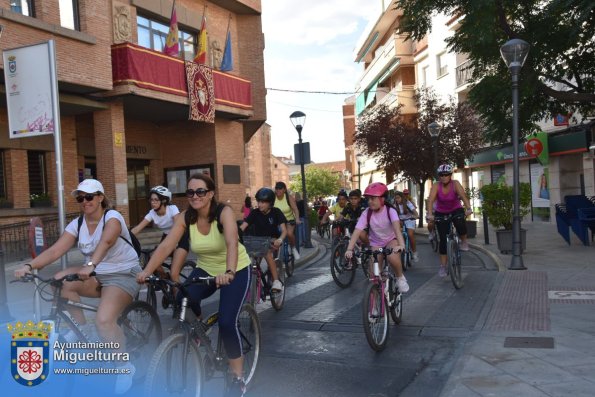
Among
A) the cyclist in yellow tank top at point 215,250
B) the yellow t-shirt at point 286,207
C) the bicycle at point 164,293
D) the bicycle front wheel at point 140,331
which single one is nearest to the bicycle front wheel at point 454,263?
the yellow t-shirt at point 286,207

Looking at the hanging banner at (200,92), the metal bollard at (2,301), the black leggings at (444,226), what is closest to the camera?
the metal bollard at (2,301)

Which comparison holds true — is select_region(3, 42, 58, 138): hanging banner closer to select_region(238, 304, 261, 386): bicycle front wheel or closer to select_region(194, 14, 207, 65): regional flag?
select_region(238, 304, 261, 386): bicycle front wheel

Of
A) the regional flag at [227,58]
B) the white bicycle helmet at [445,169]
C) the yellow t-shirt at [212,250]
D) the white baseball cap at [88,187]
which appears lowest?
the yellow t-shirt at [212,250]

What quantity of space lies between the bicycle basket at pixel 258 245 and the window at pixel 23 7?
35.8 ft

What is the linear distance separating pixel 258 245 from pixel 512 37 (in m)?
9.52

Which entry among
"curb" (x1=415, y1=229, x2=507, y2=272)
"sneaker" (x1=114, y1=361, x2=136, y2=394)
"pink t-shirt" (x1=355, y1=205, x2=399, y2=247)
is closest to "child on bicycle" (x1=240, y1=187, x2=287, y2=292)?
"pink t-shirt" (x1=355, y1=205, x2=399, y2=247)

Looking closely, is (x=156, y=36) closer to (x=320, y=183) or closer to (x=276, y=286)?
(x=276, y=286)

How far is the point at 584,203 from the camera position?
14086mm

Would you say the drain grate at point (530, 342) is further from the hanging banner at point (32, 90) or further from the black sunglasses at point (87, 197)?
the hanging banner at point (32, 90)

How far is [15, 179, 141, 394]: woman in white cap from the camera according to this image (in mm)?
4449

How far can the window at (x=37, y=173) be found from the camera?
18.4 meters

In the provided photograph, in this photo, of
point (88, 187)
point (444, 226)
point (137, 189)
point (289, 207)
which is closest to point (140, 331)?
point (88, 187)

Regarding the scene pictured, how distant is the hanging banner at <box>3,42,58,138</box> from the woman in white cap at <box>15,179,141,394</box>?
305 centimetres

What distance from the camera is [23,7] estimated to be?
15172 mm
